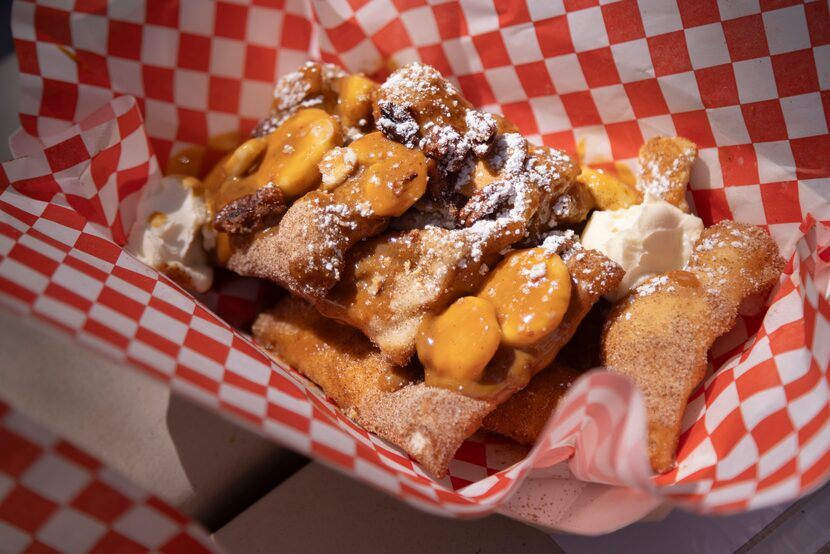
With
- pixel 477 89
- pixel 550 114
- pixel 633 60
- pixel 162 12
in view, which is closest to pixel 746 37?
pixel 633 60

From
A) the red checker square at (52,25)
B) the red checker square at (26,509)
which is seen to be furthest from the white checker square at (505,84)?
the red checker square at (26,509)

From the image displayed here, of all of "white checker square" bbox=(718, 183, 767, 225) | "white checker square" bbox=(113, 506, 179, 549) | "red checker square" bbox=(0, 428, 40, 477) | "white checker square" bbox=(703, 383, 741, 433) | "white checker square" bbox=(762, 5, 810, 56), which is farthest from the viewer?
"white checker square" bbox=(718, 183, 767, 225)

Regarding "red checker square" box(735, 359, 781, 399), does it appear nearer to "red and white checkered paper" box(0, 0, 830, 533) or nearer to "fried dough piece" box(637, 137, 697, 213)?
"red and white checkered paper" box(0, 0, 830, 533)

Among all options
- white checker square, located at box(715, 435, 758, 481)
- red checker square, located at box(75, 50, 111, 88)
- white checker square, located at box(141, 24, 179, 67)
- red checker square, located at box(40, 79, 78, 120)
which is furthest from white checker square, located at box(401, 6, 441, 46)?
white checker square, located at box(715, 435, 758, 481)

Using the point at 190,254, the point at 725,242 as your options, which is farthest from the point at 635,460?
the point at 190,254

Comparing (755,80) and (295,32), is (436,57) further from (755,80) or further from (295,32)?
(755,80)
